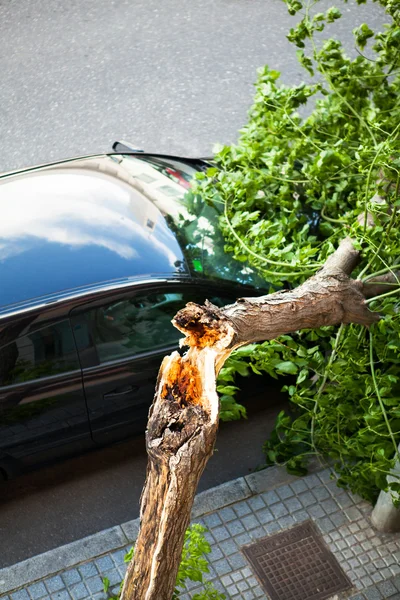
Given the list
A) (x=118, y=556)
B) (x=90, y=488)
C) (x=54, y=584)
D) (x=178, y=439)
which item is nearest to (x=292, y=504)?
(x=118, y=556)

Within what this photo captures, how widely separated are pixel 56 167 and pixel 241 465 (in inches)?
87.4

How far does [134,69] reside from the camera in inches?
328

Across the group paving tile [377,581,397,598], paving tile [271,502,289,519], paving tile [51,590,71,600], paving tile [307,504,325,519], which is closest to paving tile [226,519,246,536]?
paving tile [271,502,289,519]

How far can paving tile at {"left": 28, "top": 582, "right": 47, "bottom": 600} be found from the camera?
422 centimetres

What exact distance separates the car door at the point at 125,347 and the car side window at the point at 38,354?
0.07 meters

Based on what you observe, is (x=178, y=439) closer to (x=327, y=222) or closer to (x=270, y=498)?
(x=270, y=498)

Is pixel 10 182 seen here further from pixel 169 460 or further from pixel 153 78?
pixel 153 78

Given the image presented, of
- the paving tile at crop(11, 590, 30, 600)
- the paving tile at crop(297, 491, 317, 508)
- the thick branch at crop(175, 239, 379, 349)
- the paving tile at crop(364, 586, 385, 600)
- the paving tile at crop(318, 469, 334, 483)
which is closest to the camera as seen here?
the thick branch at crop(175, 239, 379, 349)

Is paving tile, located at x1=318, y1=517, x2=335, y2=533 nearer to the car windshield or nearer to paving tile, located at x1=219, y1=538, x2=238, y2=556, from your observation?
paving tile, located at x1=219, y1=538, x2=238, y2=556

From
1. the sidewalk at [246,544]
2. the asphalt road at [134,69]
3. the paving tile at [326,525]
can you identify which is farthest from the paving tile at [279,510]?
the asphalt road at [134,69]

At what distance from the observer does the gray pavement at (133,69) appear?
7605mm

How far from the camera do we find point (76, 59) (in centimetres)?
834

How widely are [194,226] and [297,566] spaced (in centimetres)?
205

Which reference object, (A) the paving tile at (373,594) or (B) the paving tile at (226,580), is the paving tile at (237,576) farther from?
(A) the paving tile at (373,594)
